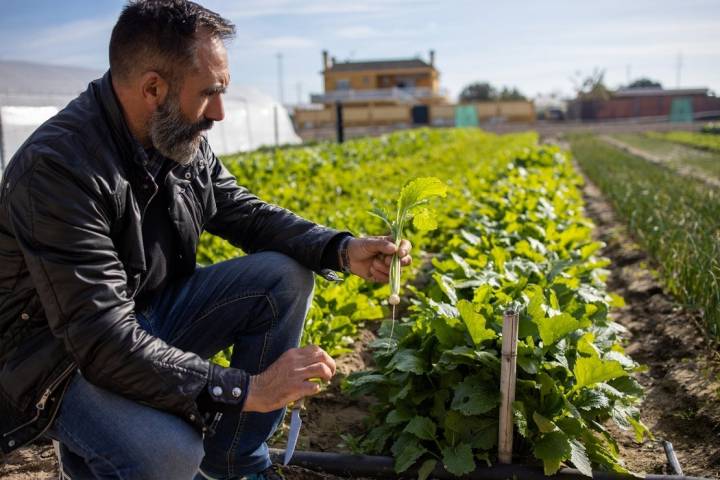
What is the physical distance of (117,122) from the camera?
2.11 m

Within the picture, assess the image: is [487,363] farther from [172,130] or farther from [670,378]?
[670,378]

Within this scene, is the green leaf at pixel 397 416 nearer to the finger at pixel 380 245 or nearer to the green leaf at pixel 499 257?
the finger at pixel 380 245

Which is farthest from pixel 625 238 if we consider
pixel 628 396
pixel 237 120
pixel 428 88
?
pixel 428 88

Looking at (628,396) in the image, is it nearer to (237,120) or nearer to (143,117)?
(143,117)

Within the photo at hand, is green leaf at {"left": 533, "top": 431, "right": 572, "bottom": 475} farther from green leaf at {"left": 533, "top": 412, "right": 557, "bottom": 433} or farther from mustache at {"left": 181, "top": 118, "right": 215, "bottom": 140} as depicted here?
mustache at {"left": 181, "top": 118, "right": 215, "bottom": 140}

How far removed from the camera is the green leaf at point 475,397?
259cm

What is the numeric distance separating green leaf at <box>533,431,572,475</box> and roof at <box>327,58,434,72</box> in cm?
6975

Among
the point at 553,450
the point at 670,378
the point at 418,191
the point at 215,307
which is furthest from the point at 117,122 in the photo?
the point at 670,378

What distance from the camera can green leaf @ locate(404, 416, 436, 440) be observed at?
2.71 metres

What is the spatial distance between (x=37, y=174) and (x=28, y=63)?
13.1 metres

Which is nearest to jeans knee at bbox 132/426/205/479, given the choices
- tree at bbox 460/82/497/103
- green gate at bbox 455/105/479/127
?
green gate at bbox 455/105/479/127

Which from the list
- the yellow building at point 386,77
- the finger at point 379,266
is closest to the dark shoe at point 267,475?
the finger at point 379,266

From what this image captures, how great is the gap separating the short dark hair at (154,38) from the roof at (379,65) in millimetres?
69867

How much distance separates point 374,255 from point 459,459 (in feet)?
2.57
